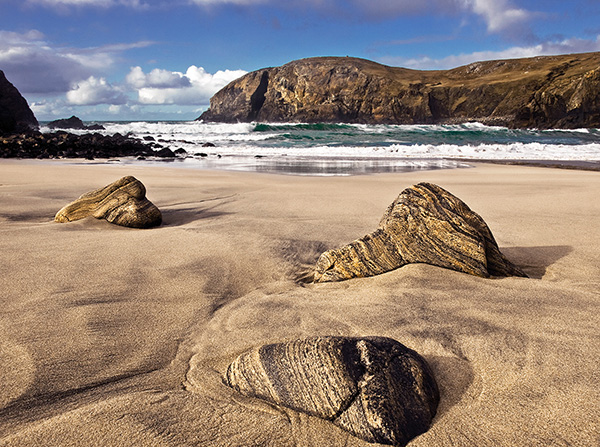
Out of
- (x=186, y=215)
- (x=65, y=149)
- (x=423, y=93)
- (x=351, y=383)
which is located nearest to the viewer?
(x=351, y=383)

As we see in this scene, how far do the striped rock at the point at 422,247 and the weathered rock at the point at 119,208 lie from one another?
227 cm

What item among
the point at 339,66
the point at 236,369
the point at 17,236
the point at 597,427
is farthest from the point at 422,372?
the point at 339,66

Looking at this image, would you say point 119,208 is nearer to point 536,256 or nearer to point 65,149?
point 536,256

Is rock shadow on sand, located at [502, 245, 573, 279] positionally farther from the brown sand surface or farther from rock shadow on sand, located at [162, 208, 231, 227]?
rock shadow on sand, located at [162, 208, 231, 227]

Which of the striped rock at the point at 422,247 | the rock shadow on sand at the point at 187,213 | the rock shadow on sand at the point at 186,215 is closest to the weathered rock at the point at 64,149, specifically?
the rock shadow on sand at the point at 187,213

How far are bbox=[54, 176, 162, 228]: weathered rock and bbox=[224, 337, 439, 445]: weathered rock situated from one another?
317 centimetres

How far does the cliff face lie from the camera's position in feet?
150

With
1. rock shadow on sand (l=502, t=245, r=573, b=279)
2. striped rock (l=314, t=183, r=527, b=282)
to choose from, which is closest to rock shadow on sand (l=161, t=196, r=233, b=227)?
striped rock (l=314, t=183, r=527, b=282)

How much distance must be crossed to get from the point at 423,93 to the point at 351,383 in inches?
2400

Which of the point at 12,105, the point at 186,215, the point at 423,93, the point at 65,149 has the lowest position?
the point at 186,215

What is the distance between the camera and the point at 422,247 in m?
3.00

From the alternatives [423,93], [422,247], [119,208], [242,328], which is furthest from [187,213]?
[423,93]

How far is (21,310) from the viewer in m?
2.22

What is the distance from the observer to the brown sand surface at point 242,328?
1.44m
